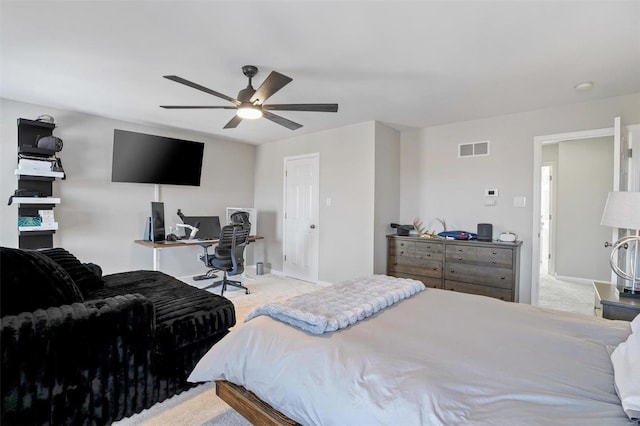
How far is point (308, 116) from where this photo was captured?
4055 mm

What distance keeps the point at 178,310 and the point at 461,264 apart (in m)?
3.17

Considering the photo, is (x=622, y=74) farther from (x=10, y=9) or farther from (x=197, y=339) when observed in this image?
(x=10, y=9)

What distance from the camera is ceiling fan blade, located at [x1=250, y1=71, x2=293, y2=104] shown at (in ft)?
7.05

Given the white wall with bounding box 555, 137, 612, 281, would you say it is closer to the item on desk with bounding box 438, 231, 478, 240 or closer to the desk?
the item on desk with bounding box 438, 231, 478, 240

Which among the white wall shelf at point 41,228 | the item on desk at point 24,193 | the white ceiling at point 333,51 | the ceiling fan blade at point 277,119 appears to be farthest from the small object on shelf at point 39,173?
the ceiling fan blade at point 277,119

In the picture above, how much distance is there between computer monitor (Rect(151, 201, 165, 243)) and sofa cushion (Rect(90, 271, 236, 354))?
167 cm

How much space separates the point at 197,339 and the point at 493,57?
3.03 meters

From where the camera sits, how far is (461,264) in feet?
12.2

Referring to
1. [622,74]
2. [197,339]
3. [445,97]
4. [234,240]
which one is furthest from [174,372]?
[622,74]

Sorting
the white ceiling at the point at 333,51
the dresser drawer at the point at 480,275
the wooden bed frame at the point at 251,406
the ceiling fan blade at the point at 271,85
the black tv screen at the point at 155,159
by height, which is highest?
the white ceiling at the point at 333,51

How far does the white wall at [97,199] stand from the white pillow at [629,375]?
5126mm

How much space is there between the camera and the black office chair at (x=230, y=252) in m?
4.13

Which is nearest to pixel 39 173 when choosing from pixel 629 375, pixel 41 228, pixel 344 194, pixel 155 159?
pixel 41 228

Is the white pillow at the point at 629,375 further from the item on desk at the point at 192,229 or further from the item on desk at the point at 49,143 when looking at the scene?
the item on desk at the point at 49,143
